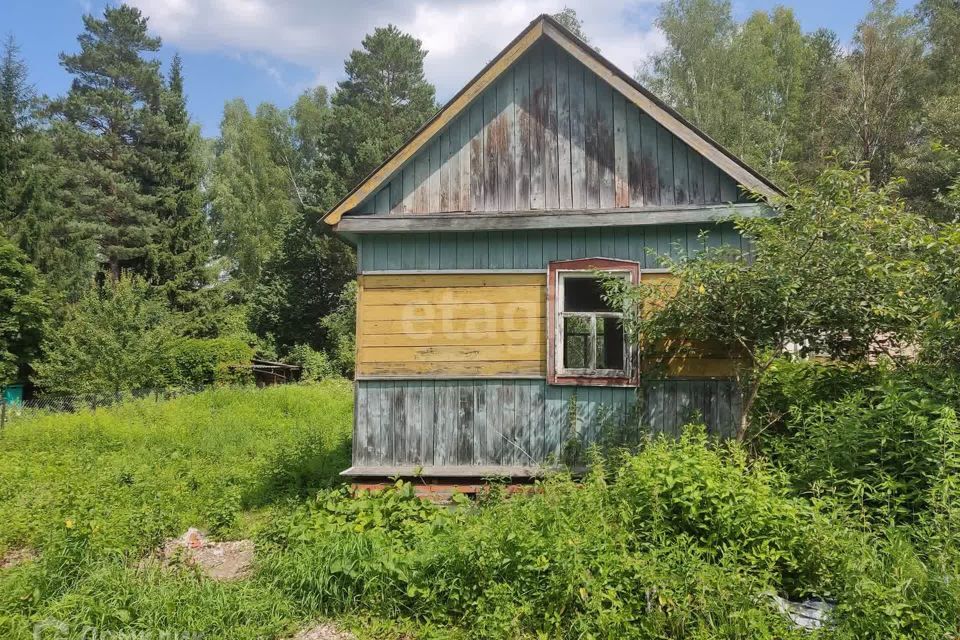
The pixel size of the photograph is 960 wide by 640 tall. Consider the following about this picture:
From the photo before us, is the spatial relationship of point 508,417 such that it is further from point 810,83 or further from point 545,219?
point 810,83

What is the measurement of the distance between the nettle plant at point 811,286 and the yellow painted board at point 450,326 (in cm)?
114

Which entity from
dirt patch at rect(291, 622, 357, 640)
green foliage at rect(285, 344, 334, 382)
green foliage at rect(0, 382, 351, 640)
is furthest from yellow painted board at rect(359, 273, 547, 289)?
green foliage at rect(285, 344, 334, 382)

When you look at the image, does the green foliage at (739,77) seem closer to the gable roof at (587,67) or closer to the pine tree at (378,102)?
the pine tree at (378,102)

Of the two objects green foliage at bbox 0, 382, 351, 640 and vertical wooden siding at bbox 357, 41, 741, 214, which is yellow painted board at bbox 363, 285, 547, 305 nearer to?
vertical wooden siding at bbox 357, 41, 741, 214

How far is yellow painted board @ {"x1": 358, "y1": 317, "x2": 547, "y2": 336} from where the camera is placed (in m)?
7.13

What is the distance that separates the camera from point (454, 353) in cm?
721

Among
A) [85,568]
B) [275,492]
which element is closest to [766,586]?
[85,568]

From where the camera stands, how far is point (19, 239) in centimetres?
2503

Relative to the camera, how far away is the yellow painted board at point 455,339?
712cm

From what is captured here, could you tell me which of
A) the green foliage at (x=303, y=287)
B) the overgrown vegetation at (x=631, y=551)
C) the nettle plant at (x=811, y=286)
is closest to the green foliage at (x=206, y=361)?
the green foliage at (x=303, y=287)

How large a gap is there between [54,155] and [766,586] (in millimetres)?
35713

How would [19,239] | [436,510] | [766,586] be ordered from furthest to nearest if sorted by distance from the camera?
[19,239] → [436,510] → [766,586]

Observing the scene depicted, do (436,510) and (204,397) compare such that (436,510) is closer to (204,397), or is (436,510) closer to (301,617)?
(301,617)

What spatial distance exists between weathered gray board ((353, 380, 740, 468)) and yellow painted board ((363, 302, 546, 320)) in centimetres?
83
